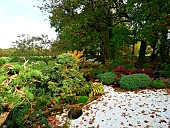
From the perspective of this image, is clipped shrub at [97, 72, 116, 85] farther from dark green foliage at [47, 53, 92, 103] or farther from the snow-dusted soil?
dark green foliage at [47, 53, 92, 103]

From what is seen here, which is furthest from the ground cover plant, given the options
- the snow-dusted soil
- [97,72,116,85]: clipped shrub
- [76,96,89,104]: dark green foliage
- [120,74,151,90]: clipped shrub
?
[97,72,116,85]: clipped shrub

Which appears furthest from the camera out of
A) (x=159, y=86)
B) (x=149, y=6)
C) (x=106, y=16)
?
(x=106, y=16)

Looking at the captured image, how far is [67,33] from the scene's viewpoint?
13.9 m

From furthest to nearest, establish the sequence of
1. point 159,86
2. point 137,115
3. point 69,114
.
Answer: point 159,86
point 69,114
point 137,115

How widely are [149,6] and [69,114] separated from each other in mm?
6779

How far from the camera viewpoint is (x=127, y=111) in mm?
6547

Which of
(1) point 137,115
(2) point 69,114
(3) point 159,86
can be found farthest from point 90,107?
(3) point 159,86

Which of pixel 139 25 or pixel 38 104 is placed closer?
pixel 38 104

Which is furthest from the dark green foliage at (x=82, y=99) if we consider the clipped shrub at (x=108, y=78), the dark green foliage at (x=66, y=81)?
the clipped shrub at (x=108, y=78)

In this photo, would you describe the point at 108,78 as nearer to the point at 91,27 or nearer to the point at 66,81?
the point at 66,81

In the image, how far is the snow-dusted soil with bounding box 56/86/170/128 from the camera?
226 inches

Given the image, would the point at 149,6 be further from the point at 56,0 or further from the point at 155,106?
the point at 56,0

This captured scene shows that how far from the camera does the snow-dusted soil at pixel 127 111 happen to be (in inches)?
226

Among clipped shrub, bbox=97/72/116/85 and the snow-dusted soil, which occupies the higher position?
clipped shrub, bbox=97/72/116/85
